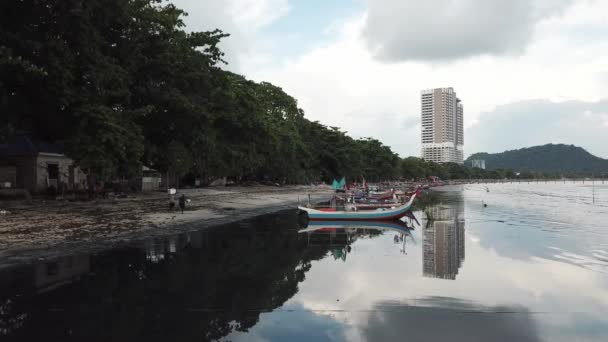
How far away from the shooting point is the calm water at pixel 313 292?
9016mm

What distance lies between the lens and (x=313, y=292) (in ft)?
40.2

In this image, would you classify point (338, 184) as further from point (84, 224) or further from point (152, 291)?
point (152, 291)

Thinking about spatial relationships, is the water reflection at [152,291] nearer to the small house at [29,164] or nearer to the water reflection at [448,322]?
the water reflection at [448,322]

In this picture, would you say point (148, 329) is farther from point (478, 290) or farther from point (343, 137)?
point (343, 137)

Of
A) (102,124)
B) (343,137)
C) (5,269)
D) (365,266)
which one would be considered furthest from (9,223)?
(343,137)

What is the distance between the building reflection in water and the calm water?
0.37 ft

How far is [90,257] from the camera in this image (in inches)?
631

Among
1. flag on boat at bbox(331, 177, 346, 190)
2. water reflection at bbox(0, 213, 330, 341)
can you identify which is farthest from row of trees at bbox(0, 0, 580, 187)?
flag on boat at bbox(331, 177, 346, 190)

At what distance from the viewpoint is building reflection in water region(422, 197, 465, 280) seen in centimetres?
1508

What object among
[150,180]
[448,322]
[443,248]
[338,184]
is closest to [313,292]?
[448,322]

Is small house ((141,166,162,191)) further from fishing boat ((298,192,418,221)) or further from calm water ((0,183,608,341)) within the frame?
calm water ((0,183,608,341))

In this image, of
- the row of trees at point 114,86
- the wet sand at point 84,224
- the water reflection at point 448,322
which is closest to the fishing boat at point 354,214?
the wet sand at point 84,224

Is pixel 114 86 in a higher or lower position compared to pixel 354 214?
higher

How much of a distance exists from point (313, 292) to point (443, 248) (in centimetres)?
1013
